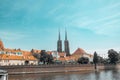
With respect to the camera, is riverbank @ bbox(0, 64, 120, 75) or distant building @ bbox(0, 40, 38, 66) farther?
distant building @ bbox(0, 40, 38, 66)

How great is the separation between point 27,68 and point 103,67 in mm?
62551

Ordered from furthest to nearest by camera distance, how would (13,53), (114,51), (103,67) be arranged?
1. (114,51)
2. (103,67)
3. (13,53)

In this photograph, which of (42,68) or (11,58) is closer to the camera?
(42,68)

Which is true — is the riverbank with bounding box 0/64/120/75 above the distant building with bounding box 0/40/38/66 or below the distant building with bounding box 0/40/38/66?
below

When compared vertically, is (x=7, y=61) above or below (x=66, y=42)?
below

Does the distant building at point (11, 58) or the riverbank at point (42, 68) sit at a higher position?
the distant building at point (11, 58)

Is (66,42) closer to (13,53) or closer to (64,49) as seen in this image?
(64,49)

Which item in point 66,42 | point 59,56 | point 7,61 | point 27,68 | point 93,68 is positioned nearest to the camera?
point 27,68

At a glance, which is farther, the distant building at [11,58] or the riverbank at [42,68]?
the distant building at [11,58]

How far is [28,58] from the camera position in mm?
96625

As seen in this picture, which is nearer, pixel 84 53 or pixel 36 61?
pixel 36 61

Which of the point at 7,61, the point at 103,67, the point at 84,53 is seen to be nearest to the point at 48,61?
the point at 7,61

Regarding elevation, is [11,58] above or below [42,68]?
above

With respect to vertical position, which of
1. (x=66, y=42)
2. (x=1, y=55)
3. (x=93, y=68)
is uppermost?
(x=66, y=42)
